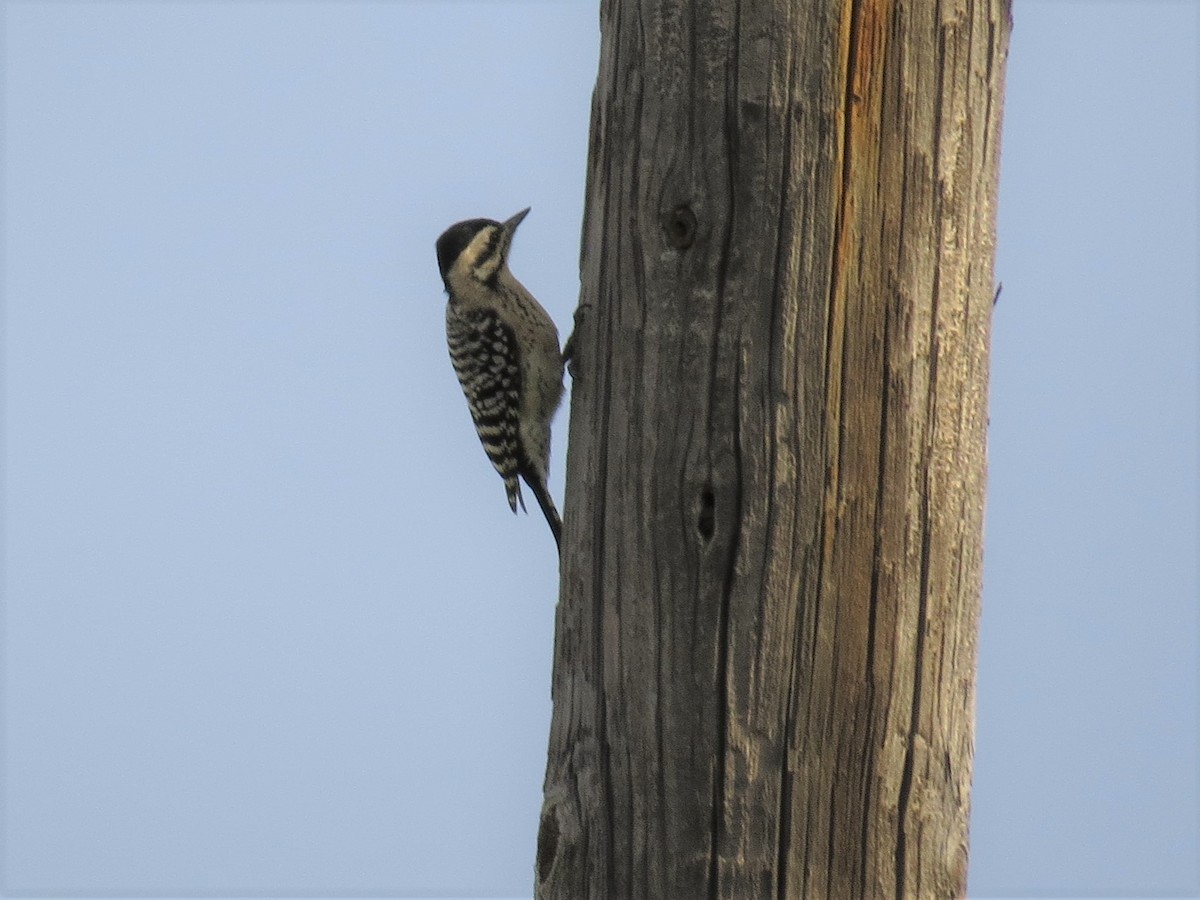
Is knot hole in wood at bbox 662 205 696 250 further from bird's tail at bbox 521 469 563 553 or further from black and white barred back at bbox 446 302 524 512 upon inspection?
black and white barred back at bbox 446 302 524 512

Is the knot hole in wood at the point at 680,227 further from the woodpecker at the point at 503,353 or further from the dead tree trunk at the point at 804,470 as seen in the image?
the woodpecker at the point at 503,353

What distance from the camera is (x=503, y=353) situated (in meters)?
6.68

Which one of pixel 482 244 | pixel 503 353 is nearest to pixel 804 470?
pixel 503 353

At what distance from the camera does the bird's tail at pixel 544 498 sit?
21.2 feet

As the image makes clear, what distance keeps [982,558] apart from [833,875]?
0.75m

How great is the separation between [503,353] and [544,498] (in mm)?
706

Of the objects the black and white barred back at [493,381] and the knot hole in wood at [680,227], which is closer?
the knot hole in wood at [680,227]

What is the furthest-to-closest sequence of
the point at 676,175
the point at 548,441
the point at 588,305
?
the point at 548,441, the point at 588,305, the point at 676,175

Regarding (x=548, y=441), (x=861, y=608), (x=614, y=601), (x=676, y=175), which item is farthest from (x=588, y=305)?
(x=548, y=441)

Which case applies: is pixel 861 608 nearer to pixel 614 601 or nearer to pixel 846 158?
pixel 614 601

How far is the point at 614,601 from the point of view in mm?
3156

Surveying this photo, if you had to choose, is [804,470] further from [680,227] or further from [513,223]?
[513,223]

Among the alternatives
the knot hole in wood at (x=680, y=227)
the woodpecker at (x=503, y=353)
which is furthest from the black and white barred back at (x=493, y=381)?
the knot hole in wood at (x=680, y=227)

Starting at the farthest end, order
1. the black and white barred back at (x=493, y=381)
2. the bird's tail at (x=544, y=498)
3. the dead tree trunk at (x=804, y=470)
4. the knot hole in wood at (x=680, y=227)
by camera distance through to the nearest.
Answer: the black and white barred back at (x=493, y=381) < the bird's tail at (x=544, y=498) < the knot hole in wood at (x=680, y=227) < the dead tree trunk at (x=804, y=470)
